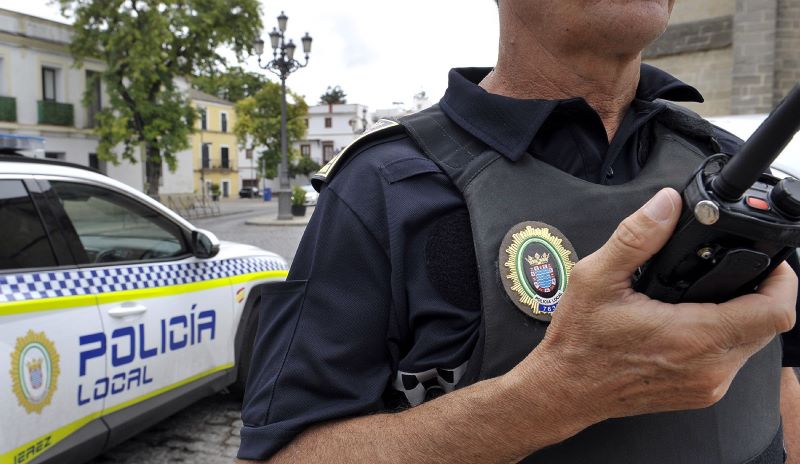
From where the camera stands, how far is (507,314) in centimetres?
94

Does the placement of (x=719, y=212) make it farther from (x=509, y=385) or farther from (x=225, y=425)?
(x=225, y=425)

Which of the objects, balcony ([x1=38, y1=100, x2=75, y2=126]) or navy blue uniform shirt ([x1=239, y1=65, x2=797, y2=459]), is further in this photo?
balcony ([x1=38, y1=100, x2=75, y2=126])

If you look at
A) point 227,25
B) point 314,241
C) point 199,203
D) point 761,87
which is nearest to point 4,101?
point 227,25

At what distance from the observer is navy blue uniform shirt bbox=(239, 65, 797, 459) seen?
97 centimetres

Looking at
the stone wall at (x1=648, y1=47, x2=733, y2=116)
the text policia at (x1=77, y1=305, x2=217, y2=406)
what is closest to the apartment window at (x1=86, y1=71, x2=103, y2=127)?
the stone wall at (x1=648, y1=47, x2=733, y2=116)

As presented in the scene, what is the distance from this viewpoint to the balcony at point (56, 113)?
87.0ft

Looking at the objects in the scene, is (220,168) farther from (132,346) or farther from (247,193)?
(132,346)

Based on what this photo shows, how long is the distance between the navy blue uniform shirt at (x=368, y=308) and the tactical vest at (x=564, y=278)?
43 millimetres

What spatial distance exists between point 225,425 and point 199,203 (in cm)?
3336

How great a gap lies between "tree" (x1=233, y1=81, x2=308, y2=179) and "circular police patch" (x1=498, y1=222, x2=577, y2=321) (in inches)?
1599

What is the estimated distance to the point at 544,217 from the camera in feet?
3.28

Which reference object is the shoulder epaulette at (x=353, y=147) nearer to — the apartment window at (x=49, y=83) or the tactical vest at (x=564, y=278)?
the tactical vest at (x=564, y=278)

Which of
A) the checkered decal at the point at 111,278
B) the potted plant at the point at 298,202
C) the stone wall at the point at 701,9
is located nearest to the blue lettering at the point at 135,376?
the checkered decal at the point at 111,278

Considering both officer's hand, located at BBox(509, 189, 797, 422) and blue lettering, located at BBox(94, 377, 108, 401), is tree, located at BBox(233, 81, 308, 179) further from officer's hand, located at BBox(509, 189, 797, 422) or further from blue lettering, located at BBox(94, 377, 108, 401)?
officer's hand, located at BBox(509, 189, 797, 422)
